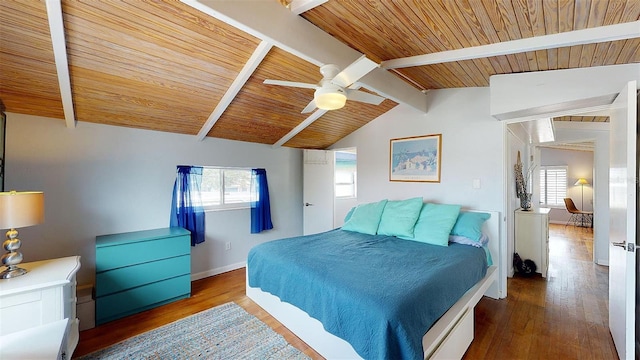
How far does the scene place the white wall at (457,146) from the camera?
303 cm

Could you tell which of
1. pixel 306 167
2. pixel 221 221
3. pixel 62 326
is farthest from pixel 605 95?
pixel 221 221

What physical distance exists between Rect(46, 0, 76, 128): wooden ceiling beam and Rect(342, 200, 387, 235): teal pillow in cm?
305

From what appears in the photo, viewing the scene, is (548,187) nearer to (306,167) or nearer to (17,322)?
(306,167)

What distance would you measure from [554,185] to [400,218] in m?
7.53

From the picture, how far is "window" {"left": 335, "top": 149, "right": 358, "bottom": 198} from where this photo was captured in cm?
574

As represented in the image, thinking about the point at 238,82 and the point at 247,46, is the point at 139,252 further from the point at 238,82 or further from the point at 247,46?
the point at 247,46

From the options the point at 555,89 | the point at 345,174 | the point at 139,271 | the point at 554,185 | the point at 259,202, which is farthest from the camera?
the point at 554,185

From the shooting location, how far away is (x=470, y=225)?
2.82 metres

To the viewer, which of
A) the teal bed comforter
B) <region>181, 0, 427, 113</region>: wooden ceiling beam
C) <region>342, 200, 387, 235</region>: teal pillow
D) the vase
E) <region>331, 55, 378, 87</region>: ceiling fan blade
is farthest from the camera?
A: the vase

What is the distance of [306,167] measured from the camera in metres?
4.63

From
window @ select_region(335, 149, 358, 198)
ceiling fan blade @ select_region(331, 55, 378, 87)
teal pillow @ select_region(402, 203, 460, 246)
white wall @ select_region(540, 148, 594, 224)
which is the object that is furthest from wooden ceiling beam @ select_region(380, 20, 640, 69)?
white wall @ select_region(540, 148, 594, 224)

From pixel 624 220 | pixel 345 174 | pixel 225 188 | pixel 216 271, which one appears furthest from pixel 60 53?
pixel 345 174

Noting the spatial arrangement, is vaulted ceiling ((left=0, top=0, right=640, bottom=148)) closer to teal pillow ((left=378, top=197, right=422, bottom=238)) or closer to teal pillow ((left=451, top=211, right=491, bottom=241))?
teal pillow ((left=378, top=197, right=422, bottom=238))

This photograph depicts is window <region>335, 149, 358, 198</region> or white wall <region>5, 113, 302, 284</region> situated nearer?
white wall <region>5, 113, 302, 284</region>
